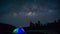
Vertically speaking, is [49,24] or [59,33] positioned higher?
[49,24]

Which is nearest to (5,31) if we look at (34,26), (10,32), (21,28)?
(10,32)

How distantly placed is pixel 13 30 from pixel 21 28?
124 inches

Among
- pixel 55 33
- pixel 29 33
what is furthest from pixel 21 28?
pixel 55 33

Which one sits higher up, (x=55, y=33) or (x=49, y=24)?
(x=49, y=24)

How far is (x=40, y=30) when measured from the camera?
23188mm

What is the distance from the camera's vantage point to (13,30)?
78.0 feet

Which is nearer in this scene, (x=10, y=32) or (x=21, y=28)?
(x=21, y=28)

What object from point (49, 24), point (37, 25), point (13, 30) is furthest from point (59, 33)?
point (13, 30)

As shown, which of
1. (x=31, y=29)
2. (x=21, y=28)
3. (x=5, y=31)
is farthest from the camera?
(x=31, y=29)

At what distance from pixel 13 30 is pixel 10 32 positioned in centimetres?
71

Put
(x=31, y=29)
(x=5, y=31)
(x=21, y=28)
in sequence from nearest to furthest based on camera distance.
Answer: (x=21, y=28)
(x=5, y=31)
(x=31, y=29)

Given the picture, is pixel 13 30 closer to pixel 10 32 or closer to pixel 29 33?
pixel 10 32

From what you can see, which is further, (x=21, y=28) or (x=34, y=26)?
(x=34, y=26)

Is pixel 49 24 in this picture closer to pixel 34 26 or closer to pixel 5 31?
pixel 34 26
